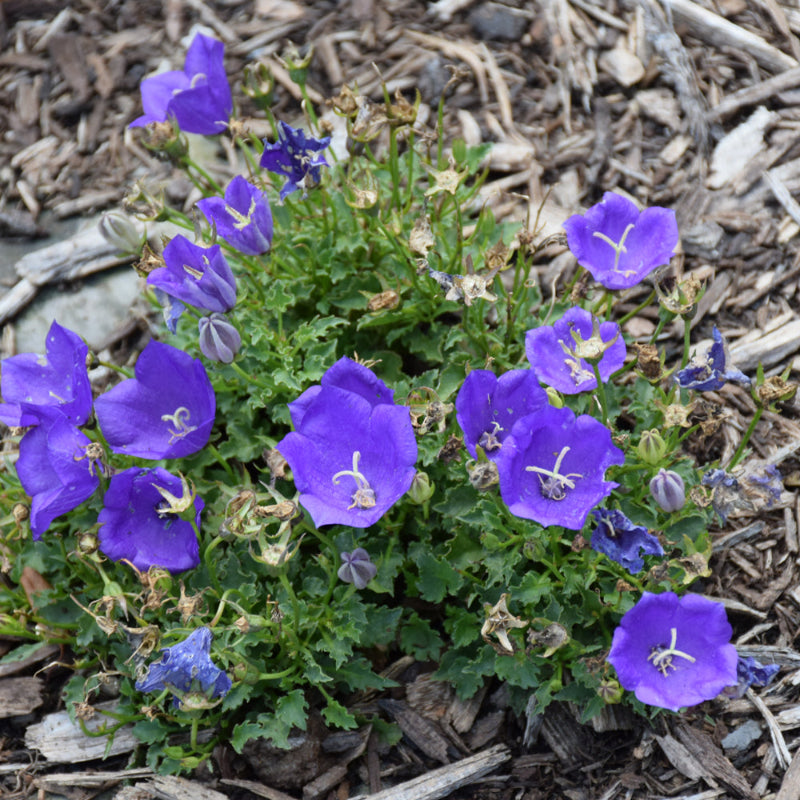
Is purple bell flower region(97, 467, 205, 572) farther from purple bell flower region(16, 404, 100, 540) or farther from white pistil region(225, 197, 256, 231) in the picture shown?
white pistil region(225, 197, 256, 231)

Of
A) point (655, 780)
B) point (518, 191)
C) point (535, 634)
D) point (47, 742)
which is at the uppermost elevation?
point (518, 191)

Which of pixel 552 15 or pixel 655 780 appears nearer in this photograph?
pixel 655 780

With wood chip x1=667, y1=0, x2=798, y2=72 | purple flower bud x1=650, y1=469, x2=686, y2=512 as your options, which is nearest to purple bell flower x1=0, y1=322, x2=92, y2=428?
purple flower bud x1=650, y1=469, x2=686, y2=512

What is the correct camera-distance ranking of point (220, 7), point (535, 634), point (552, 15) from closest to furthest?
point (535, 634), point (552, 15), point (220, 7)

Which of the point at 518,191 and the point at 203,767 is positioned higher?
the point at 518,191

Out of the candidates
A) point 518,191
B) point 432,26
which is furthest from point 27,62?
point 518,191

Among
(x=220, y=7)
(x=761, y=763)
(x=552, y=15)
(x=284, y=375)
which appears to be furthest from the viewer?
(x=220, y=7)

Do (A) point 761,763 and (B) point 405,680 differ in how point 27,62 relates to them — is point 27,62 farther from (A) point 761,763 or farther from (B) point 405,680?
(A) point 761,763

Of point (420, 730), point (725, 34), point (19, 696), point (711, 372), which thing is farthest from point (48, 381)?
point (725, 34)
